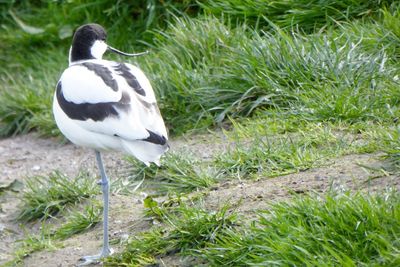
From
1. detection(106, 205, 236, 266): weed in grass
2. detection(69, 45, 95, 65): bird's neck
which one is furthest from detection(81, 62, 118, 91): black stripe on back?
detection(106, 205, 236, 266): weed in grass

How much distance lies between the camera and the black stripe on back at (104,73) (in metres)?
4.96

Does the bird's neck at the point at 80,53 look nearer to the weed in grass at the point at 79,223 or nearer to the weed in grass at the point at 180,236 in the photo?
the weed in grass at the point at 79,223

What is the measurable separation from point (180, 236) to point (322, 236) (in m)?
0.82

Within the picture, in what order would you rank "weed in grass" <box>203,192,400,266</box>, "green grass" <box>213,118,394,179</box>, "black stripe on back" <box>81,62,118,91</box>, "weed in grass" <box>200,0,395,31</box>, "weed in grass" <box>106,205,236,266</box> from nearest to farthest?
"weed in grass" <box>203,192,400,266</box> → "weed in grass" <box>106,205,236,266</box> → "black stripe on back" <box>81,62,118,91</box> → "green grass" <box>213,118,394,179</box> → "weed in grass" <box>200,0,395,31</box>

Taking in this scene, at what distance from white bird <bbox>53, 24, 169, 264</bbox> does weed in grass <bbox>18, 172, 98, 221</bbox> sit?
735 millimetres

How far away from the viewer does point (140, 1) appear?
25.9ft

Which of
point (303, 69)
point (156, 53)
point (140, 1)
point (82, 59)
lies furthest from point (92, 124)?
point (140, 1)

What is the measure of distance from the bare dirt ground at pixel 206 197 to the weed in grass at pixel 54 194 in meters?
0.12

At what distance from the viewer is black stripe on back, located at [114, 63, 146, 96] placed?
5.06 meters

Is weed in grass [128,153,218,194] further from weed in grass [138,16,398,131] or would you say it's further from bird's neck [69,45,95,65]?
bird's neck [69,45,95,65]

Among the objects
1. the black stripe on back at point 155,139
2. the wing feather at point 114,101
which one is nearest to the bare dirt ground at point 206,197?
the black stripe on back at point 155,139

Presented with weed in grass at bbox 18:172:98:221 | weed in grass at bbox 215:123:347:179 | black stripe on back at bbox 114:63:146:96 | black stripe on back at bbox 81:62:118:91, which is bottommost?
weed in grass at bbox 18:172:98:221

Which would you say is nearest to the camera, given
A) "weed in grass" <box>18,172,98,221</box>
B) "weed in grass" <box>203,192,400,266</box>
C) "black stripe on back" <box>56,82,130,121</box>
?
"weed in grass" <box>203,192,400,266</box>

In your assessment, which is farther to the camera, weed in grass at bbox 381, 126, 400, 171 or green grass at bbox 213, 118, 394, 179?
green grass at bbox 213, 118, 394, 179
